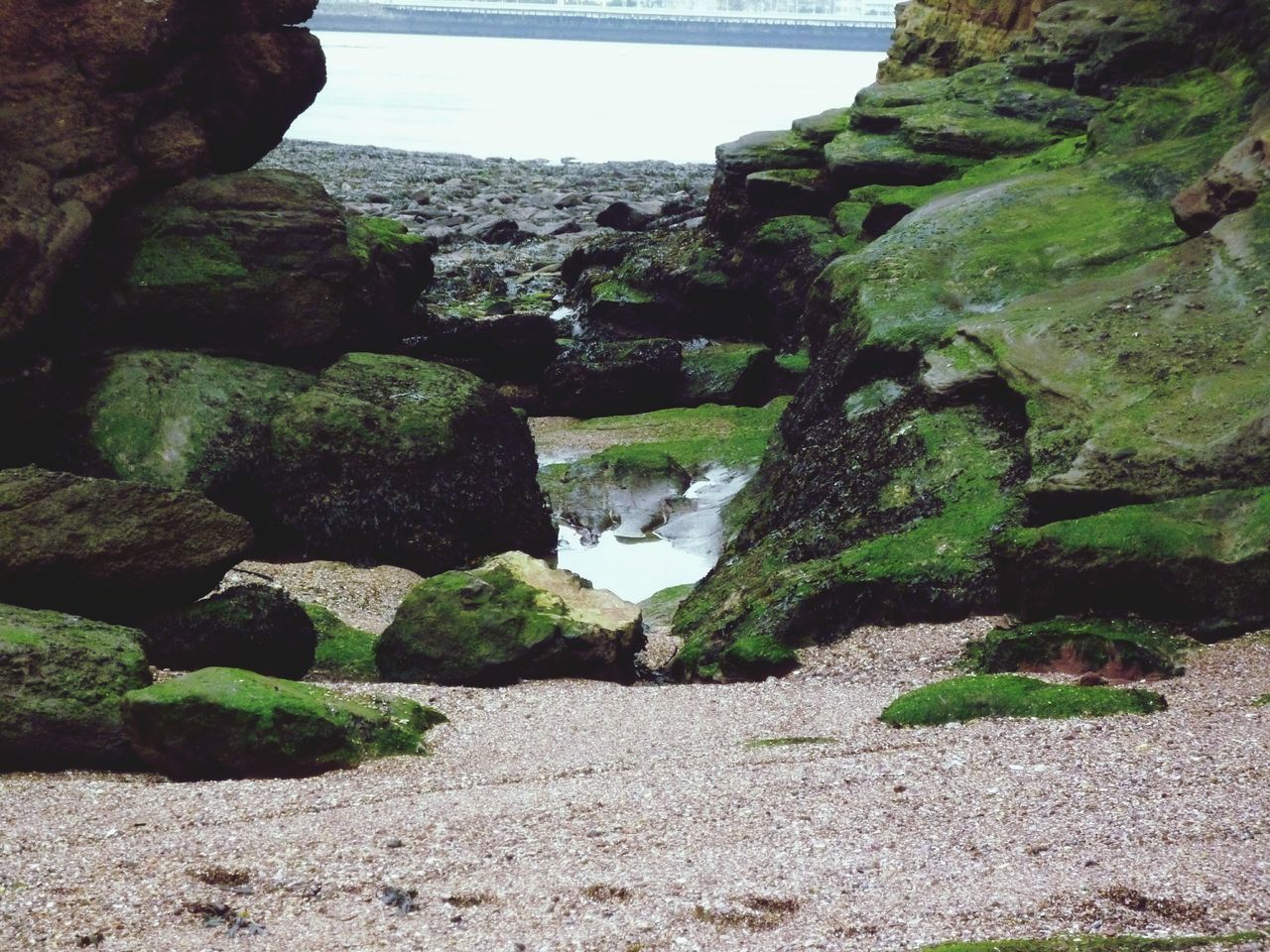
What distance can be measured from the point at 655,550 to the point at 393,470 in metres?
4.88

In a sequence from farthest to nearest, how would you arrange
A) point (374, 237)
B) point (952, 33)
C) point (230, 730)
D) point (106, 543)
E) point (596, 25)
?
point (596, 25), point (952, 33), point (374, 237), point (106, 543), point (230, 730)

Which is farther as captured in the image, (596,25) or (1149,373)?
(596,25)

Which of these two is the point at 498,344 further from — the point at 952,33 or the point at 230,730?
the point at 230,730

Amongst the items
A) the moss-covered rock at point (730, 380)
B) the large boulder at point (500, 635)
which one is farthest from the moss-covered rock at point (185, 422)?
the moss-covered rock at point (730, 380)

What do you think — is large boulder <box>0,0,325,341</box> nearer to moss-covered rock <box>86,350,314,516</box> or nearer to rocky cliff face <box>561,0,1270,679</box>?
moss-covered rock <box>86,350,314,516</box>

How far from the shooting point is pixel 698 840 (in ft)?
29.4

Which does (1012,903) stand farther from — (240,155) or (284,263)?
(240,155)

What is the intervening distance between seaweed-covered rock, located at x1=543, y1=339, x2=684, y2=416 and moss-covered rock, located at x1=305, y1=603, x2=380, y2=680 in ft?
47.2

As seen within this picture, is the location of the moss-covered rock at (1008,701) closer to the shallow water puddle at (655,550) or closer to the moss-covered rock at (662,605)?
the moss-covered rock at (662,605)

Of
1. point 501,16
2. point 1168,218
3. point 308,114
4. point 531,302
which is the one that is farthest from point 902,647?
point 501,16

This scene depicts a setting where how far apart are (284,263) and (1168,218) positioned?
12.7 metres

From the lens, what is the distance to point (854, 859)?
8391mm

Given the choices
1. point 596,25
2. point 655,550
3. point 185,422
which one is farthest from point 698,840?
point 596,25

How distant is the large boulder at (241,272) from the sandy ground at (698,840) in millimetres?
10350
